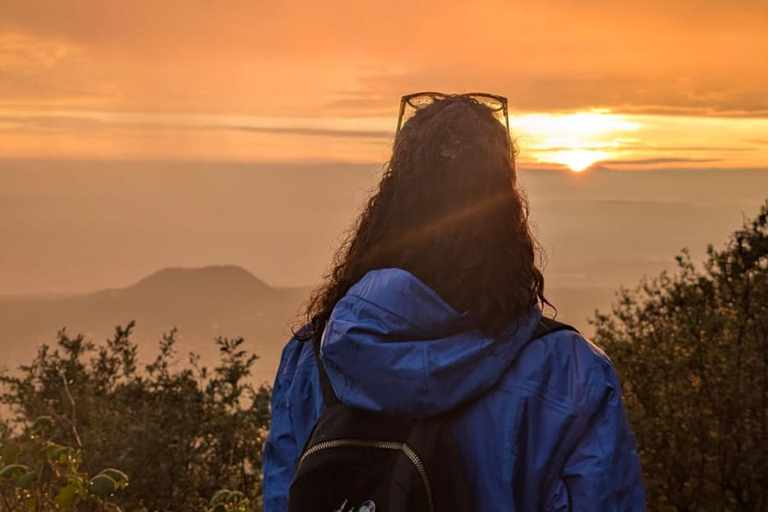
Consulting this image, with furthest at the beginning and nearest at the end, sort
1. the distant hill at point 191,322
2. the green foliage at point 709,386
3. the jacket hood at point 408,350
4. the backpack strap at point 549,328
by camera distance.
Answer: the distant hill at point 191,322, the green foliage at point 709,386, the backpack strap at point 549,328, the jacket hood at point 408,350

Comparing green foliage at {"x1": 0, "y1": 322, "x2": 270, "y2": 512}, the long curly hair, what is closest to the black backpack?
the long curly hair

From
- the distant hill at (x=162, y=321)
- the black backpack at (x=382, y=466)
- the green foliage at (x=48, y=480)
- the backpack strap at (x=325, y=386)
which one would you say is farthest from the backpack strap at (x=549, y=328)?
the green foliage at (x=48, y=480)

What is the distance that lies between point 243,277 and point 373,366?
17615mm

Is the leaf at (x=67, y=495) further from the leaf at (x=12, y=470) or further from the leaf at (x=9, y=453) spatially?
the leaf at (x=9, y=453)

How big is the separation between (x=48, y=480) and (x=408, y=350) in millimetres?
3897

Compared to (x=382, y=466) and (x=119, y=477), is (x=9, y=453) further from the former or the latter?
(x=382, y=466)

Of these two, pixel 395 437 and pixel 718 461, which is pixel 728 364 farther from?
pixel 395 437

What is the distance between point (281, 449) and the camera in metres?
2.86

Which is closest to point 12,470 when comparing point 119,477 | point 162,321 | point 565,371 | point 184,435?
point 119,477

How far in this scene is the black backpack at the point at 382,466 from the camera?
240 centimetres

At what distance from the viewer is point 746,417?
5590mm

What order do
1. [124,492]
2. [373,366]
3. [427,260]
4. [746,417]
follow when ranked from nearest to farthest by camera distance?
[373,366] → [427,260] → [746,417] → [124,492]

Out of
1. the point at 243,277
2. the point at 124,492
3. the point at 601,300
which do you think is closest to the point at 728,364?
the point at 601,300

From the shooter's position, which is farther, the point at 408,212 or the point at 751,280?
the point at 751,280
